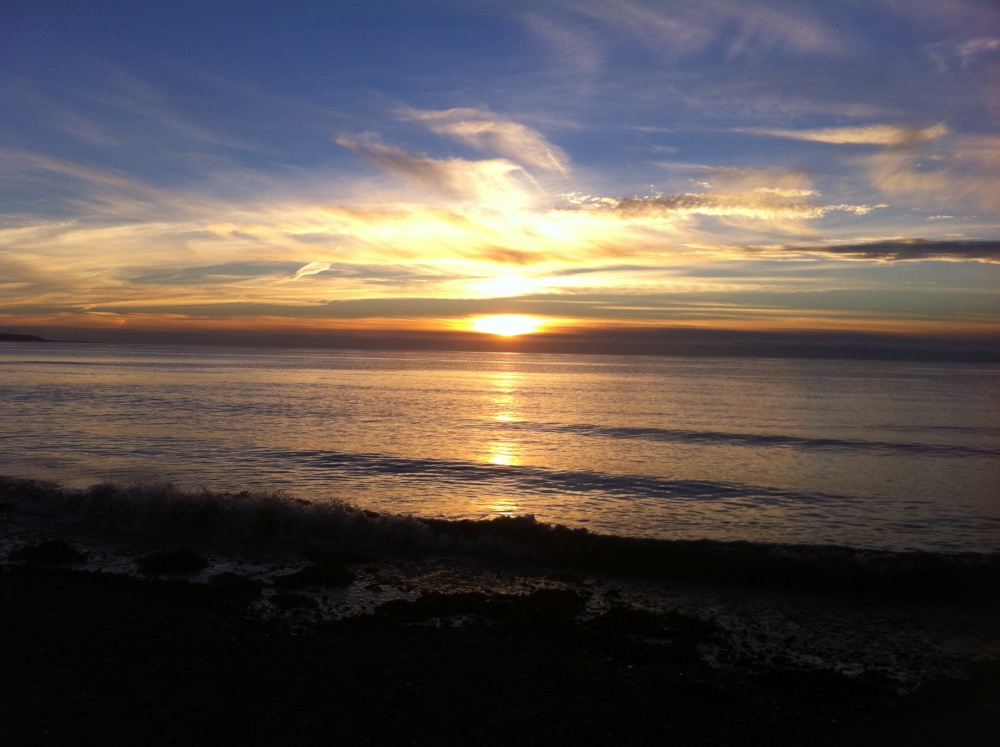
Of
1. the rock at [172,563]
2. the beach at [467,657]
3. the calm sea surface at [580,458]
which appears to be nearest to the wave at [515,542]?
the beach at [467,657]

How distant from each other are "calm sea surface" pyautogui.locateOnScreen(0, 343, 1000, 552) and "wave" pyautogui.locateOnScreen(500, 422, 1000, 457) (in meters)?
0.11

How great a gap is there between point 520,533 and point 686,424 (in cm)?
2875

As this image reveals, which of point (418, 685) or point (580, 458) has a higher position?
point (418, 685)

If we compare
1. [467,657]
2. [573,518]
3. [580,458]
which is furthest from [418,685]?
[580,458]

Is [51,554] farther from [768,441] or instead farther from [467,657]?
[768,441]

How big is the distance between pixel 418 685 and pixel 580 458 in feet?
71.1

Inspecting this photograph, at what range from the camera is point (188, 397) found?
54.3m

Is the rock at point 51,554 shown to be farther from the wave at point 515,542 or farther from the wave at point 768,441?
→ the wave at point 768,441

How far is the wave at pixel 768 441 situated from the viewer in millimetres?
32719

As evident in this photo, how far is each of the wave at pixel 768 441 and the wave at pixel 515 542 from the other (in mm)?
19202

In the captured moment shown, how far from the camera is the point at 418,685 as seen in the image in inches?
348

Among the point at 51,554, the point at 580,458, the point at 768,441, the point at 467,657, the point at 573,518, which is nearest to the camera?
the point at 467,657

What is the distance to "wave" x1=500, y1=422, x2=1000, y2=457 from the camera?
107 ft

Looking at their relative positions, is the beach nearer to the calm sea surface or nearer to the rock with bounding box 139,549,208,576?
the rock with bounding box 139,549,208,576
